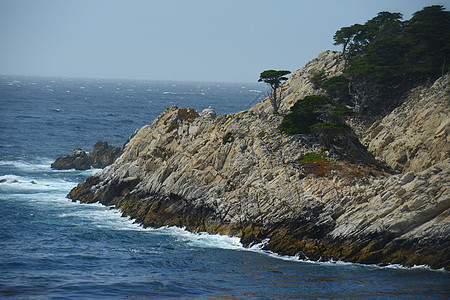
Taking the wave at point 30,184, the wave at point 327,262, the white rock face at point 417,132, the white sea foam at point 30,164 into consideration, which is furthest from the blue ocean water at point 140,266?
the white rock face at point 417,132

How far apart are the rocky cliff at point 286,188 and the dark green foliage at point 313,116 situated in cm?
126

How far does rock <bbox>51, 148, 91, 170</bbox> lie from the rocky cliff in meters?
18.3

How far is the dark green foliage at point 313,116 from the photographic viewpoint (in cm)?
4728

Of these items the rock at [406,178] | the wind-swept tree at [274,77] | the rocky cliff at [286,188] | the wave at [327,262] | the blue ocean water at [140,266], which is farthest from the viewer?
the wind-swept tree at [274,77]

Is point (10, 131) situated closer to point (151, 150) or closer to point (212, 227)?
point (151, 150)

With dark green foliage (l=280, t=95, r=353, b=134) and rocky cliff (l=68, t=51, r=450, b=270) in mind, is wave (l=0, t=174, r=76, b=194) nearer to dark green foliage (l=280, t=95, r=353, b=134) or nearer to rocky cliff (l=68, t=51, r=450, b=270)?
rocky cliff (l=68, t=51, r=450, b=270)

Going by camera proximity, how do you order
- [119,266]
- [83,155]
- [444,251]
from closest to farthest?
[444,251] → [119,266] → [83,155]

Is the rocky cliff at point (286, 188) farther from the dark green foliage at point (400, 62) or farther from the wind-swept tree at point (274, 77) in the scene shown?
the dark green foliage at point (400, 62)

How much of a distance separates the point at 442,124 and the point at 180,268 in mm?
29016

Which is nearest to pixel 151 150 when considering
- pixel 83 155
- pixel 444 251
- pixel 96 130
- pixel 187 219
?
pixel 187 219

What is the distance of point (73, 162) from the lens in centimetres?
7538

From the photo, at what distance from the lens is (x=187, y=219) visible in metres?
44.7

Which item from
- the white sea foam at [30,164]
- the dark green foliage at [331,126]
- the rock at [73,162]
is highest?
the dark green foliage at [331,126]

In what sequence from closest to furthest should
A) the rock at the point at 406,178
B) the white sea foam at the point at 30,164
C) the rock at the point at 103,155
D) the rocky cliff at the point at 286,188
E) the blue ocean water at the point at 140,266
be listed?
→ 1. the blue ocean water at the point at 140,266
2. the rocky cliff at the point at 286,188
3. the rock at the point at 406,178
4. the white sea foam at the point at 30,164
5. the rock at the point at 103,155
